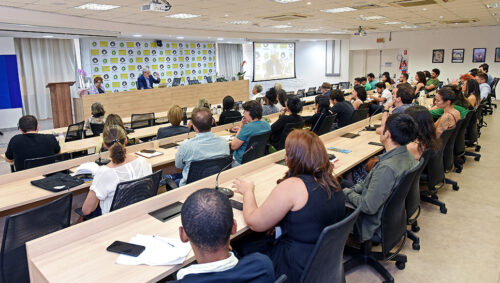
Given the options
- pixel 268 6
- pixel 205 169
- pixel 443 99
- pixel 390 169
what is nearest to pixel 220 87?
pixel 268 6

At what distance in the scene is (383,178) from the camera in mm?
2438

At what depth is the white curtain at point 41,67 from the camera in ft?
35.9

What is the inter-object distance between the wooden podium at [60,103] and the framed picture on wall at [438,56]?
14.1 m

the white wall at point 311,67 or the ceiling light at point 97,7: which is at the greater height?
the ceiling light at point 97,7

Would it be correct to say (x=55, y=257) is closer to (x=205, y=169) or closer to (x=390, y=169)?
(x=205, y=169)

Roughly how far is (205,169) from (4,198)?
1.58m

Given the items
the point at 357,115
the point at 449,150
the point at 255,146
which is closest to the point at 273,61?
the point at 357,115

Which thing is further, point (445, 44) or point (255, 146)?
point (445, 44)

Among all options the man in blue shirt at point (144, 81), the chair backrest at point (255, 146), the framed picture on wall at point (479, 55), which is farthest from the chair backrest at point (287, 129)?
the framed picture on wall at point (479, 55)

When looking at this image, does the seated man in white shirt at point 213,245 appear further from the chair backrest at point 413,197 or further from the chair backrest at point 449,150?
the chair backrest at point 449,150

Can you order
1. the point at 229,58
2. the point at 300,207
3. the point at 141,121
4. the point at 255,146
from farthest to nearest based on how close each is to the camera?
1. the point at 229,58
2. the point at 141,121
3. the point at 255,146
4. the point at 300,207

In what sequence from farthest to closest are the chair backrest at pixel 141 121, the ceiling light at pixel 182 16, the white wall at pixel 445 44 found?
the white wall at pixel 445 44 → the ceiling light at pixel 182 16 → the chair backrest at pixel 141 121

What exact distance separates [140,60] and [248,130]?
955 cm

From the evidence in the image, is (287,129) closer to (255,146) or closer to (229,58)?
(255,146)
